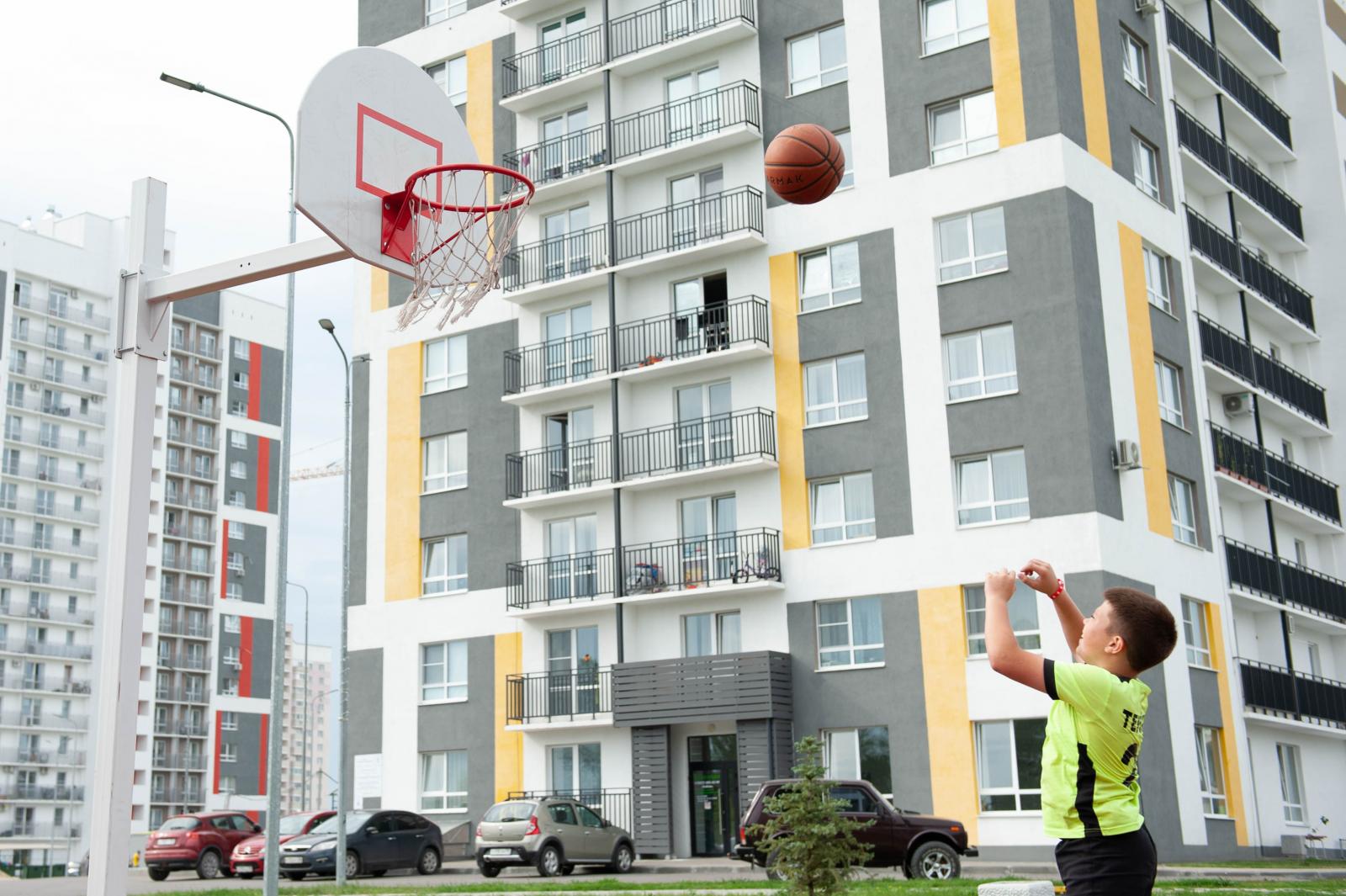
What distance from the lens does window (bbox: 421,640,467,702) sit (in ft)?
124

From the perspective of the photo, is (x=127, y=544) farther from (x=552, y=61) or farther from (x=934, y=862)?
(x=552, y=61)

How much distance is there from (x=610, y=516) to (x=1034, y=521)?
1092 centimetres

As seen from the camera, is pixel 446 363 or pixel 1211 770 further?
pixel 446 363

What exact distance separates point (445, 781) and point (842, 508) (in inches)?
503

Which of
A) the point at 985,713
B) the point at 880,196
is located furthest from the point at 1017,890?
the point at 880,196

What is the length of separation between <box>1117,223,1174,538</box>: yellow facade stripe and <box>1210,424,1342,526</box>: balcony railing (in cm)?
348

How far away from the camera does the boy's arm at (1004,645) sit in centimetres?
505

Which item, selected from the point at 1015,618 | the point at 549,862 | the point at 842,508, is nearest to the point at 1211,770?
the point at 1015,618

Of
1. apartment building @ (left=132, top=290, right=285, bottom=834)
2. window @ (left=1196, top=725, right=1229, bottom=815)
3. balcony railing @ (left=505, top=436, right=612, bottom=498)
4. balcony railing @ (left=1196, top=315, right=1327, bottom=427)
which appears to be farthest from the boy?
apartment building @ (left=132, top=290, right=285, bottom=834)

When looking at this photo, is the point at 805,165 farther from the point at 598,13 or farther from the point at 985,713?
the point at 598,13

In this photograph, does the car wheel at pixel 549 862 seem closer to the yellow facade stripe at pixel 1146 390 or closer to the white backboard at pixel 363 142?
the yellow facade stripe at pixel 1146 390

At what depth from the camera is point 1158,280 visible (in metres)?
34.9

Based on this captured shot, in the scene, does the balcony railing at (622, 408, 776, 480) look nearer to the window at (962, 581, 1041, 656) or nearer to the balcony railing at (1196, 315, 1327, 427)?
the window at (962, 581, 1041, 656)

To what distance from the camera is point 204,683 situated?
99438 mm
